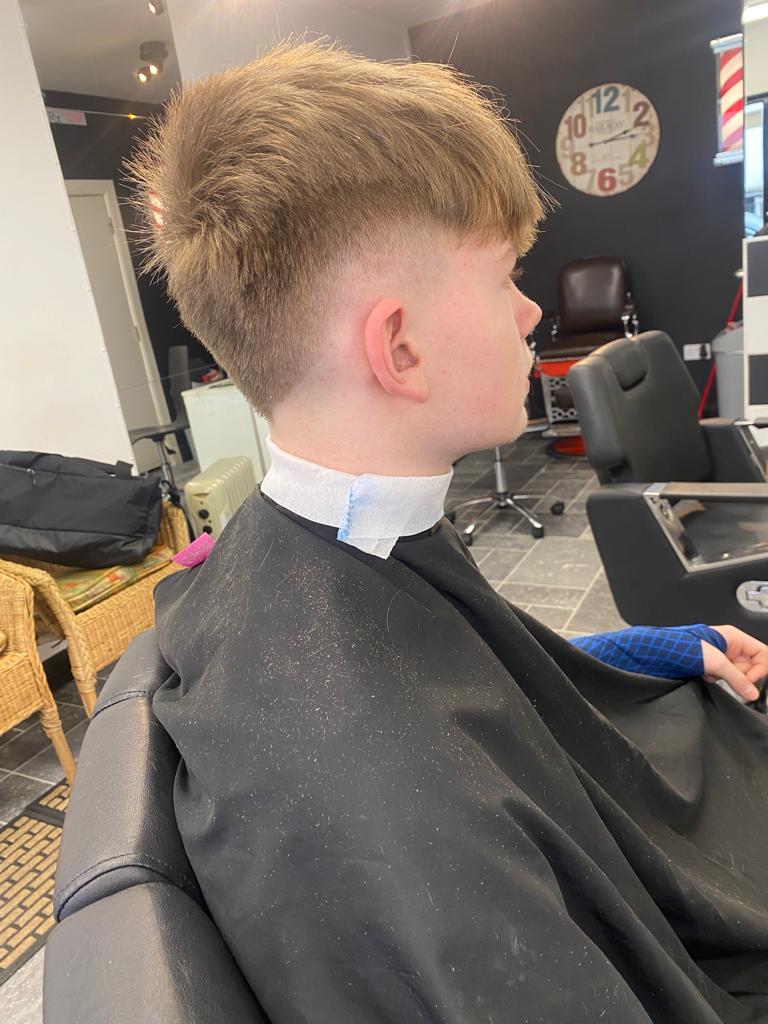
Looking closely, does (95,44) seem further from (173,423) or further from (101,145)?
(173,423)

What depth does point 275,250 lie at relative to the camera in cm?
67

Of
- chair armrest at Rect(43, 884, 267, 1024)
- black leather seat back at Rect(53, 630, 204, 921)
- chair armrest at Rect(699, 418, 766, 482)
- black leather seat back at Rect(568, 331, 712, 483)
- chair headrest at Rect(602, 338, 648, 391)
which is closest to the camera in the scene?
chair armrest at Rect(43, 884, 267, 1024)

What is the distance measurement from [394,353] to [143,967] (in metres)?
0.51

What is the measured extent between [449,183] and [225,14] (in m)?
3.56

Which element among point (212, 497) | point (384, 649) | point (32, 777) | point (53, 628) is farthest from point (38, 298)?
point (384, 649)

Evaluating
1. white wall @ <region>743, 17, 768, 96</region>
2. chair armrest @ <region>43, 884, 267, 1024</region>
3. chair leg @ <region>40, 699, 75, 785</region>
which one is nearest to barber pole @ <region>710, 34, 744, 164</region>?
white wall @ <region>743, 17, 768, 96</region>

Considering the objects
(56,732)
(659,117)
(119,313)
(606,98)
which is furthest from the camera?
(606,98)

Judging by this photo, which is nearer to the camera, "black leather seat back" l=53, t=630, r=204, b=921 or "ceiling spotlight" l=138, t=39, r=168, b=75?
"black leather seat back" l=53, t=630, r=204, b=921

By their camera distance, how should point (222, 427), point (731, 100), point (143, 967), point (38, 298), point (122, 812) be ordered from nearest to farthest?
point (143, 967), point (122, 812), point (38, 298), point (222, 427), point (731, 100)

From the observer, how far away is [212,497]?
312 cm

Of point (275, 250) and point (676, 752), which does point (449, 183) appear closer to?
point (275, 250)

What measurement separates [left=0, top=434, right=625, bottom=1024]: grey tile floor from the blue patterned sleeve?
122 cm

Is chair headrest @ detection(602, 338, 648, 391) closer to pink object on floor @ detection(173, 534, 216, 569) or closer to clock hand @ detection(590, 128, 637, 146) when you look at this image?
pink object on floor @ detection(173, 534, 216, 569)

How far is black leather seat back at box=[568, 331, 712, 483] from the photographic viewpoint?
78.2 inches
